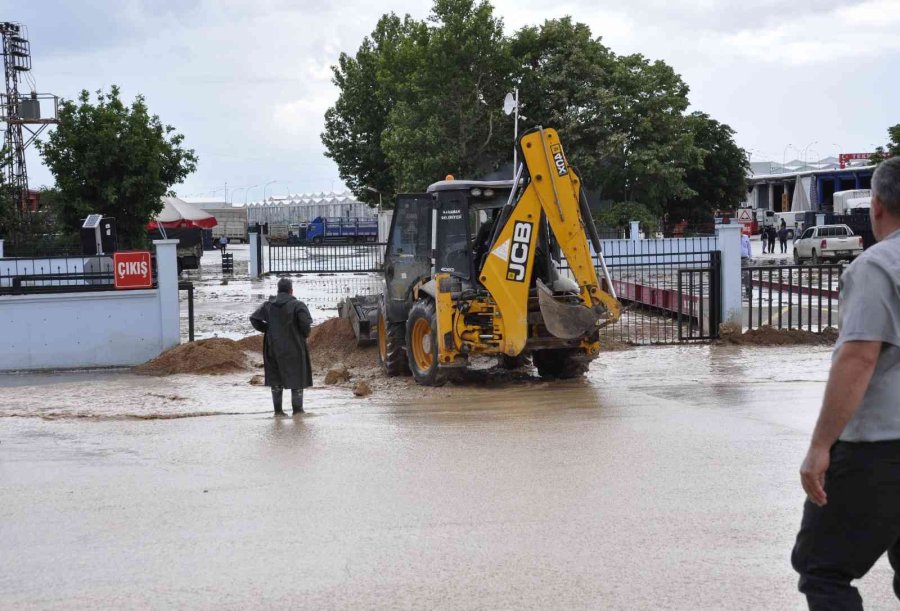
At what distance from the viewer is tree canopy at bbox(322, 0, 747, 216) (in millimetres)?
44312

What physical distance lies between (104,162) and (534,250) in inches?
1054

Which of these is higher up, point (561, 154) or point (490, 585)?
point (561, 154)

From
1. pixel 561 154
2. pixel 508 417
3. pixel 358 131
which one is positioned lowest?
pixel 508 417

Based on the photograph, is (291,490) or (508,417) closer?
(291,490)

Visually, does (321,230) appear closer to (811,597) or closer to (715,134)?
(715,134)

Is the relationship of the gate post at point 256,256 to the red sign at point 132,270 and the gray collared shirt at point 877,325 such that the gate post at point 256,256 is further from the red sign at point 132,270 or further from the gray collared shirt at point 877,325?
the gray collared shirt at point 877,325

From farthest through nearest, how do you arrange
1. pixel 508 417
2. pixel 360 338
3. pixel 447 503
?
1. pixel 360 338
2. pixel 508 417
3. pixel 447 503

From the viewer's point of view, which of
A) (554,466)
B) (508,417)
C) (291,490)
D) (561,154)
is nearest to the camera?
(291,490)

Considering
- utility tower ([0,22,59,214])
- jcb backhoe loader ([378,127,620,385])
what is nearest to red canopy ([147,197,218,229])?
utility tower ([0,22,59,214])

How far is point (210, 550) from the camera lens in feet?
19.7

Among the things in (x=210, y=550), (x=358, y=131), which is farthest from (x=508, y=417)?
(x=358, y=131)

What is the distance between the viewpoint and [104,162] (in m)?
35.5

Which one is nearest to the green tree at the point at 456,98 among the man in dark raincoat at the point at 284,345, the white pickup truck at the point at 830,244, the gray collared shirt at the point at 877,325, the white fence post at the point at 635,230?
the white fence post at the point at 635,230

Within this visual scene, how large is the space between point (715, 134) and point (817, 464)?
221ft
